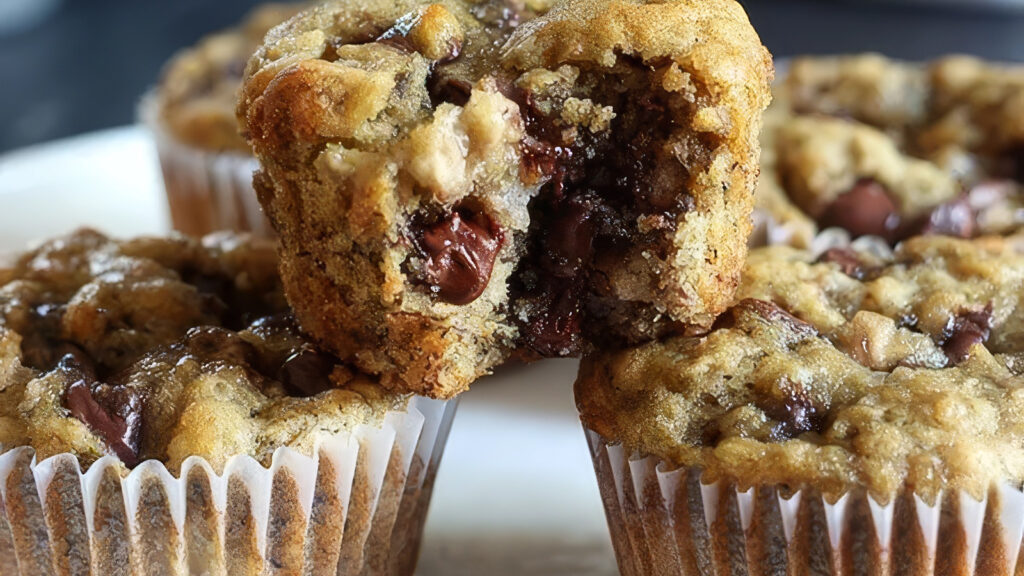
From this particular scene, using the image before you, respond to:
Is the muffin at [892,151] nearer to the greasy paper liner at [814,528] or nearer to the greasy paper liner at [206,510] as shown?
the greasy paper liner at [814,528]

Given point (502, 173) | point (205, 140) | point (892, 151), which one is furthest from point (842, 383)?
point (205, 140)

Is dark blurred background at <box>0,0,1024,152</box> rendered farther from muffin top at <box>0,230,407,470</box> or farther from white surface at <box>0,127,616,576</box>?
muffin top at <box>0,230,407,470</box>

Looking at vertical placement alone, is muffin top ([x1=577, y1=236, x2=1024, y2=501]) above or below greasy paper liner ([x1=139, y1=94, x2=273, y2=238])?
below

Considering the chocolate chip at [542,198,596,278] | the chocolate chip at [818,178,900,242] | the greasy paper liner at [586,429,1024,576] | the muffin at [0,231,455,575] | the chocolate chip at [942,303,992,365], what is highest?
the chocolate chip at [818,178,900,242]

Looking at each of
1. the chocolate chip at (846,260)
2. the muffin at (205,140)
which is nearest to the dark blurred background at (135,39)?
the muffin at (205,140)

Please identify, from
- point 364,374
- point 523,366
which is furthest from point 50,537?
point 523,366

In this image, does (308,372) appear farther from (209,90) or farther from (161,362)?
(209,90)

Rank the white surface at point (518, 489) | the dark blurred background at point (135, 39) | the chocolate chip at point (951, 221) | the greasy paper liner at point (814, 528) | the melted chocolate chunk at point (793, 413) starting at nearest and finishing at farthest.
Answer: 1. the greasy paper liner at point (814, 528)
2. the melted chocolate chunk at point (793, 413)
3. the white surface at point (518, 489)
4. the chocolate chip at point (951, 221)
5. the dark blurred background at point (135, 39)

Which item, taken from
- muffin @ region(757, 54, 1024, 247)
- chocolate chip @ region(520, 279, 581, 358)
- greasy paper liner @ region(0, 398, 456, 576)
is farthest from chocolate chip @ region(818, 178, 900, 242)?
greasy paper liner @ region(0, 398, 456, 576)
